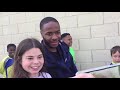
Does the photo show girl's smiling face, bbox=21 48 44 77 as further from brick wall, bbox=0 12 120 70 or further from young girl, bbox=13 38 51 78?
brick wall, bbox=0 12 120 70

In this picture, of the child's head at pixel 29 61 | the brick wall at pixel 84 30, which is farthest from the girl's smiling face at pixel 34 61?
the brick wall at pixel 84 30

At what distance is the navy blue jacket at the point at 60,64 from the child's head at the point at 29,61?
0.16 feet

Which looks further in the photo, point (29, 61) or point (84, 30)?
point (84, 30)

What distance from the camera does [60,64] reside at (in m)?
1.83

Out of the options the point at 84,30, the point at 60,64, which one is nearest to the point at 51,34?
the point at 60,64

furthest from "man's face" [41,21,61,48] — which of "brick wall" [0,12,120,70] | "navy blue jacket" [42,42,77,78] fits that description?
"brick wall" [0,12,120,70]

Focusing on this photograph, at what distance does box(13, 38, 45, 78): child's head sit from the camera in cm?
177

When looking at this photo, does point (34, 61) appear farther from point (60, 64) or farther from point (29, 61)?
point (60, 64)

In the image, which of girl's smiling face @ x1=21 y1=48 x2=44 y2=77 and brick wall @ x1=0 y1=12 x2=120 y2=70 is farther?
brick wall @ x1=0 y1=12 x2=120 y2=70

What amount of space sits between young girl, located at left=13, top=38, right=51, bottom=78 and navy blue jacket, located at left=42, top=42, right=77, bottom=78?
0.13ft

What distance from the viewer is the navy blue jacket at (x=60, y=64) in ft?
5.91

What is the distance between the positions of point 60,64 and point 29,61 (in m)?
0.22

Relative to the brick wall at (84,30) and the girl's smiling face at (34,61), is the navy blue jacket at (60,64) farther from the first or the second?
the brick wall at (84,30)
